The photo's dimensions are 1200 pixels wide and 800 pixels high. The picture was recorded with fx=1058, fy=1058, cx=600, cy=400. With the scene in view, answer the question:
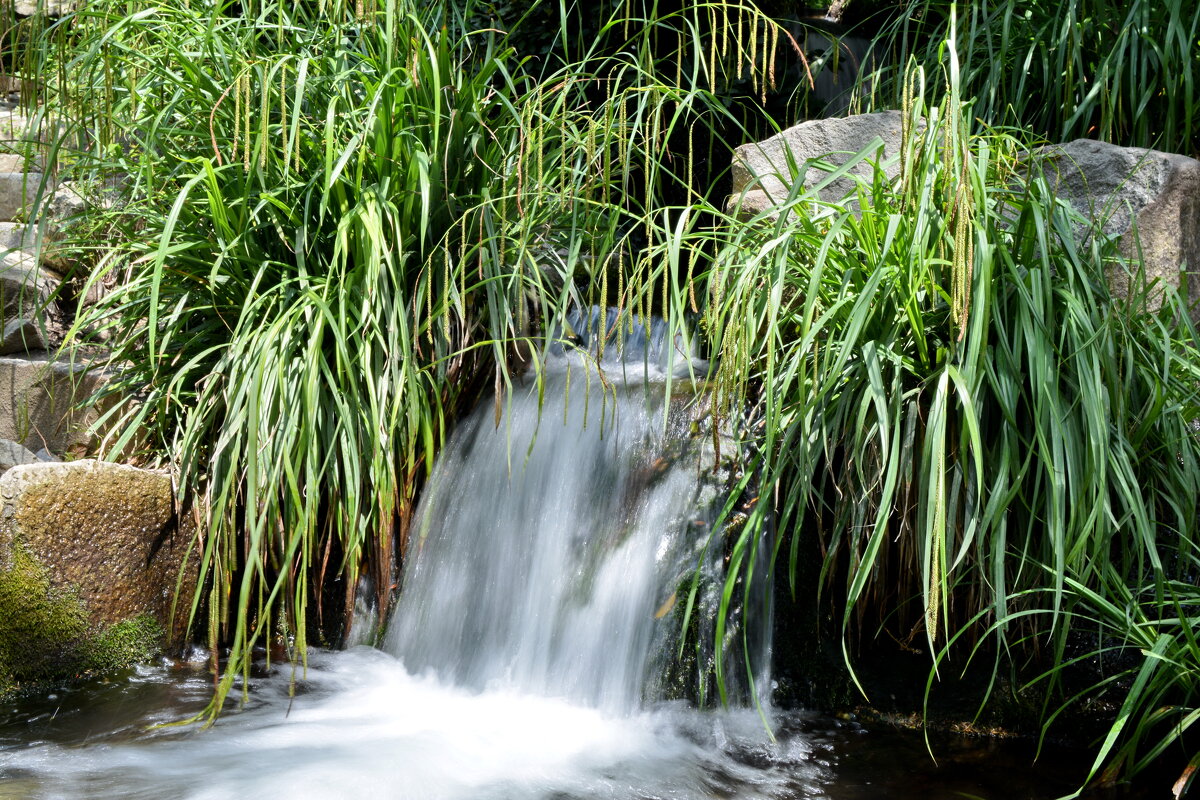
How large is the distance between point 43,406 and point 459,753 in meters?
2.69

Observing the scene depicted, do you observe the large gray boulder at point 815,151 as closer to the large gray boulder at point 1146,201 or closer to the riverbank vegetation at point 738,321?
the riverbank vegetation at point 738,321

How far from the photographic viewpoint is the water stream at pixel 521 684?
2387 mm

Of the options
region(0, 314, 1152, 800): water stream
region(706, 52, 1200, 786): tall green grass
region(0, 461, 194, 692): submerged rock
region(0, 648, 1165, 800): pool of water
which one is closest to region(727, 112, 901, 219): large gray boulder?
region(0, 314, 1152, 800): water stream

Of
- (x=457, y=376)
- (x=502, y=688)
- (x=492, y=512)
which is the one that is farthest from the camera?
(x=457, y=376)

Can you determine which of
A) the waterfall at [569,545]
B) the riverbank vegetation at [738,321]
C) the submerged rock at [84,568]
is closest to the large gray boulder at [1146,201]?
the riverbank vegetation at [738,321]

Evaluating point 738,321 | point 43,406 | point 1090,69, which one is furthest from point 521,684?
point 1090,69

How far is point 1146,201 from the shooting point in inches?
117

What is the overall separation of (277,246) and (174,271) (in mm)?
314

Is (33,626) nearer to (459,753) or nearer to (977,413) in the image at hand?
(459,753)

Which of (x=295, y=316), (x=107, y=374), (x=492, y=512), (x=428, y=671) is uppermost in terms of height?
(x=295, y=316)

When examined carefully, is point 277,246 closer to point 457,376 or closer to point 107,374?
point 457,376

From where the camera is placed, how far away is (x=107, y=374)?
4.00 meters

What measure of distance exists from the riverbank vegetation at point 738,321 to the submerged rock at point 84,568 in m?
0.13

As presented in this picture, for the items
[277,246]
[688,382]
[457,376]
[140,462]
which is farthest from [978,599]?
[140,462]
